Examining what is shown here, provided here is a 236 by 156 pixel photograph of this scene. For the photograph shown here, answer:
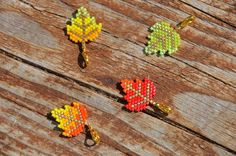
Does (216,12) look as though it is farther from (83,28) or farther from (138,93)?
(83,28)

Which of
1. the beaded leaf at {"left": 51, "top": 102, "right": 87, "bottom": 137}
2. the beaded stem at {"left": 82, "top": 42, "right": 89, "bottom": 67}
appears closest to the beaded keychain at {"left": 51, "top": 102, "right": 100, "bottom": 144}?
the beaded leaf at {"left": 51, "top": 102, "right": 87, "bottom": 137}

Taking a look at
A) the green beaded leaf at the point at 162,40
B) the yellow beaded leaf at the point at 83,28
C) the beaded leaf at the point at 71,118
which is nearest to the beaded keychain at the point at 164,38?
the green beaded leaf at the point at 162,40

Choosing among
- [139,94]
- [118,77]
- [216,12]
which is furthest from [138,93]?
[216,12]

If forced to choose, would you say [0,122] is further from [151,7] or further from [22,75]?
[151,7]

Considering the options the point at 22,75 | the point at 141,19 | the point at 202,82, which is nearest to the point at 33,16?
the point at 22,75

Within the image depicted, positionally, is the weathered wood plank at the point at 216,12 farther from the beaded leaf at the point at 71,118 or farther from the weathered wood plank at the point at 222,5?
the beaded leaf at the point at 71,118

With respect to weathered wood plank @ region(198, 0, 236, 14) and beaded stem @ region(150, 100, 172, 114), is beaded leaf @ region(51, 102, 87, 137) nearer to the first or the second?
beaded stem @ region(150, 100, 172, 114)
